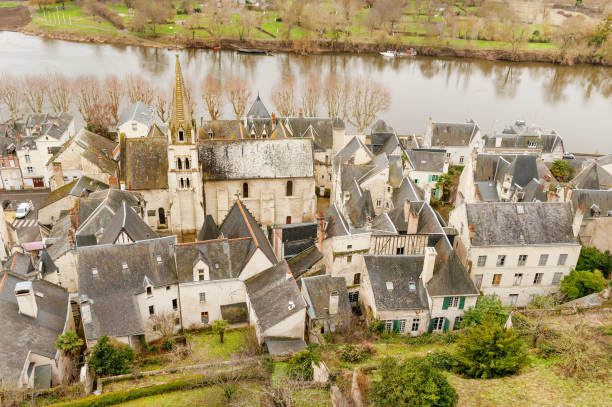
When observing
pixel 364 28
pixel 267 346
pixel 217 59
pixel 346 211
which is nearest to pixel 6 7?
pixel 217 59

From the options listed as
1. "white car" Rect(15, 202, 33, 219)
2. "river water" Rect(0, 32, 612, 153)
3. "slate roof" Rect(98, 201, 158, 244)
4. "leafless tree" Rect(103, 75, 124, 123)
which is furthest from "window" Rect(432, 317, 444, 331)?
"leafless tree" Rect(103, 75, 124, 123)

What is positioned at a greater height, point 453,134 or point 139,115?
point 139,115

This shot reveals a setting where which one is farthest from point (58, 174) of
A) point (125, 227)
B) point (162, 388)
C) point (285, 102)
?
point (285, 102)

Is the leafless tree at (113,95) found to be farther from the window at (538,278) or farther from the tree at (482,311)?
the window at (538,278)

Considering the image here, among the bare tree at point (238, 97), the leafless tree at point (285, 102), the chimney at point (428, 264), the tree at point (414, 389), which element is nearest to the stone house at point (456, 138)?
the leafless tree at point (285, 102)

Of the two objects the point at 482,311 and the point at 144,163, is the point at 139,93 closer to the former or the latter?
the point at 144,163

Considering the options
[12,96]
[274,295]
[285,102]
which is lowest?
[274,295]
